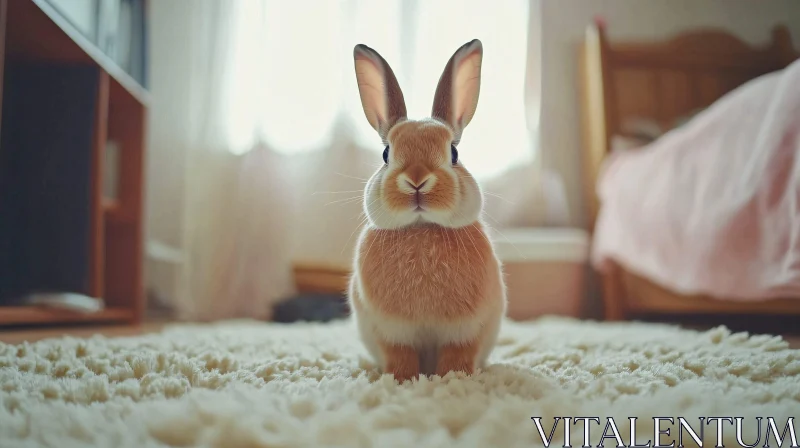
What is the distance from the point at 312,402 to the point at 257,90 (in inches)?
67.7

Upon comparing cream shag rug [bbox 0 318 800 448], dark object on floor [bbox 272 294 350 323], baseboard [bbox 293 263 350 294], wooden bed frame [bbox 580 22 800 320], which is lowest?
dark object on floor [bbox 272 294 350 323]

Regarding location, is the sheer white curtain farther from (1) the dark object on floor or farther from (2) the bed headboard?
(2) the bed headboard

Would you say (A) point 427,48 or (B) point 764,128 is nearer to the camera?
(B) point 764,128

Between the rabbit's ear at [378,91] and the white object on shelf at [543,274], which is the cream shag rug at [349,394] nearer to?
the rabbit's ear at [378,91]

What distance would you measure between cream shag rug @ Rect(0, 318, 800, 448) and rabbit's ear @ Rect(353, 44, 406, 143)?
0.32 metres

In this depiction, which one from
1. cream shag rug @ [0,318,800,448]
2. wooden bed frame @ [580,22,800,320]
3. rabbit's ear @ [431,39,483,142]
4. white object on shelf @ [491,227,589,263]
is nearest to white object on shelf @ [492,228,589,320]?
white object on shelf @ [491,227,589,263]

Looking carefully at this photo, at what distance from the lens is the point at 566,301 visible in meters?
1.76

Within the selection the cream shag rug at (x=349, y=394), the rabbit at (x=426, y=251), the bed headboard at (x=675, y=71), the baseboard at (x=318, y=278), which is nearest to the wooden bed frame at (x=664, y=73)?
the bed headboard at (x=675, y=71)

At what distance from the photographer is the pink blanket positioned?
0.95m

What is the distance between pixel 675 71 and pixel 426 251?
6.43 ft

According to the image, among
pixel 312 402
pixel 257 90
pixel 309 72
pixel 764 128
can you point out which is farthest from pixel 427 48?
pixel 312 402

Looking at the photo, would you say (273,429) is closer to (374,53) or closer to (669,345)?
(374,53)

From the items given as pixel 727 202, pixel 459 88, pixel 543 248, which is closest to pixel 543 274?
pixel 543 248

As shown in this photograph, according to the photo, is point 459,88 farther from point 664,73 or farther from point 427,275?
point 664,73
